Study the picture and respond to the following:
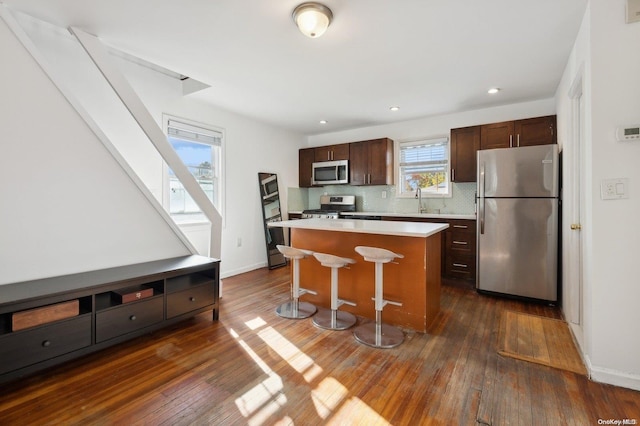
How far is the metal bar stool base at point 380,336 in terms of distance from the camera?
2.36 meters

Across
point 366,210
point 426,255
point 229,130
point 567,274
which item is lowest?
point 567,274

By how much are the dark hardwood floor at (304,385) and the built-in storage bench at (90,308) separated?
0.58ft

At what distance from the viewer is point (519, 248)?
3336 mm

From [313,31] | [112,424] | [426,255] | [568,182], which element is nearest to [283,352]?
[112,424]

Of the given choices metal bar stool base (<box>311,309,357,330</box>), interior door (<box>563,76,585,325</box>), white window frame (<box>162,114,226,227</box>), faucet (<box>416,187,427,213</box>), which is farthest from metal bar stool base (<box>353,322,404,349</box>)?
white window frame (<box>162,114,226,227</box>)

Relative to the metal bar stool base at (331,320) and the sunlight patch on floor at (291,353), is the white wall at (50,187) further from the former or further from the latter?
the metal bar stool base at (331,320)

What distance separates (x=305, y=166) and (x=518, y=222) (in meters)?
3.76

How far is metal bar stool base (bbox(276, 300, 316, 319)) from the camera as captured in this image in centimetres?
294

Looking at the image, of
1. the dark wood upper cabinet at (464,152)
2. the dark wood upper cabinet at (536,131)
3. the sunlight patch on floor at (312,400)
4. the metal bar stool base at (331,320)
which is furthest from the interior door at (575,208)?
the sunlight patch on floor at (312,400)

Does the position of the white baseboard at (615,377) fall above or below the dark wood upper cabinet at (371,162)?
below

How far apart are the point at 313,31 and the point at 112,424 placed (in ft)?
9.06

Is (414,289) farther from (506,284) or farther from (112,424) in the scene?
(112,424)

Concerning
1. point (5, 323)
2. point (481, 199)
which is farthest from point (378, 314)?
point (5, 323)

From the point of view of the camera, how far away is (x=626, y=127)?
5.82 feet
